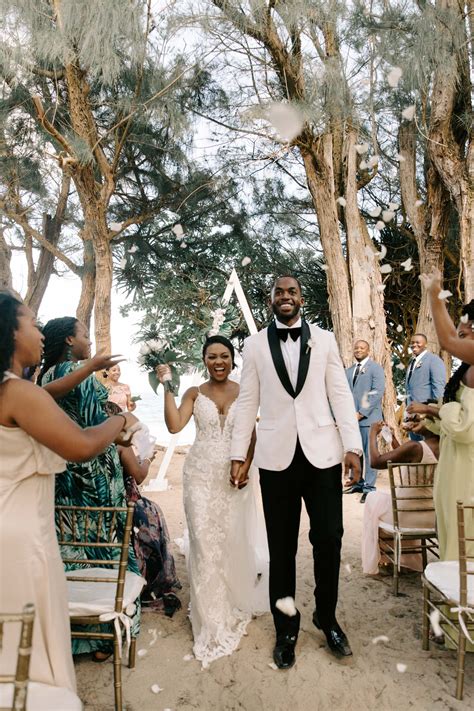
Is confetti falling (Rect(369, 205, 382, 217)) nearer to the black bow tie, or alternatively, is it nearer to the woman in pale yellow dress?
the woman in pale yellow dress

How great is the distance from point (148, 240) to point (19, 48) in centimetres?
412

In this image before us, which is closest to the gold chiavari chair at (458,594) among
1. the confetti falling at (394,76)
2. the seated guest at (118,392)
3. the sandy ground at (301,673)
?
the sandy ground at (301,673)

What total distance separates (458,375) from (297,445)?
1.00 meters

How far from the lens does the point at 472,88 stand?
7895 millimetres

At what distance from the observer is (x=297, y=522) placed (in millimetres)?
3029

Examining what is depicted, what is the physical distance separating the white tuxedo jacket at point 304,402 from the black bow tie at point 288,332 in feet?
0.08

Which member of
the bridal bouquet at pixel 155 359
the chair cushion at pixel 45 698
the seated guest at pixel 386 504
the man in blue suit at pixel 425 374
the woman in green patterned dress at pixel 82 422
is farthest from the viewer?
the man in blue suit at pixel 425 374

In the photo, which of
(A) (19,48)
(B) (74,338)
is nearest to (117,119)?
(A) (19,48)

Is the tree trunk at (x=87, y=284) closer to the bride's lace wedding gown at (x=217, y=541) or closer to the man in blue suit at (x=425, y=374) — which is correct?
the man in blue suit at (x=425, y=374)

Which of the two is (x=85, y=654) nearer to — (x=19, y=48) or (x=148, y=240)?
(x=19, y=48)

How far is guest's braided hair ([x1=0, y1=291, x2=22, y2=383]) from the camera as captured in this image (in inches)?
72.7

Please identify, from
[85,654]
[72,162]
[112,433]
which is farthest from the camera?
[72,162]

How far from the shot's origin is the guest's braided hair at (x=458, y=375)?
10.1 ft

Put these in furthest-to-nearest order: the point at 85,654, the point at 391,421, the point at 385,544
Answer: the point at 391,421 < the point at 385,544 < the point at 85,654
